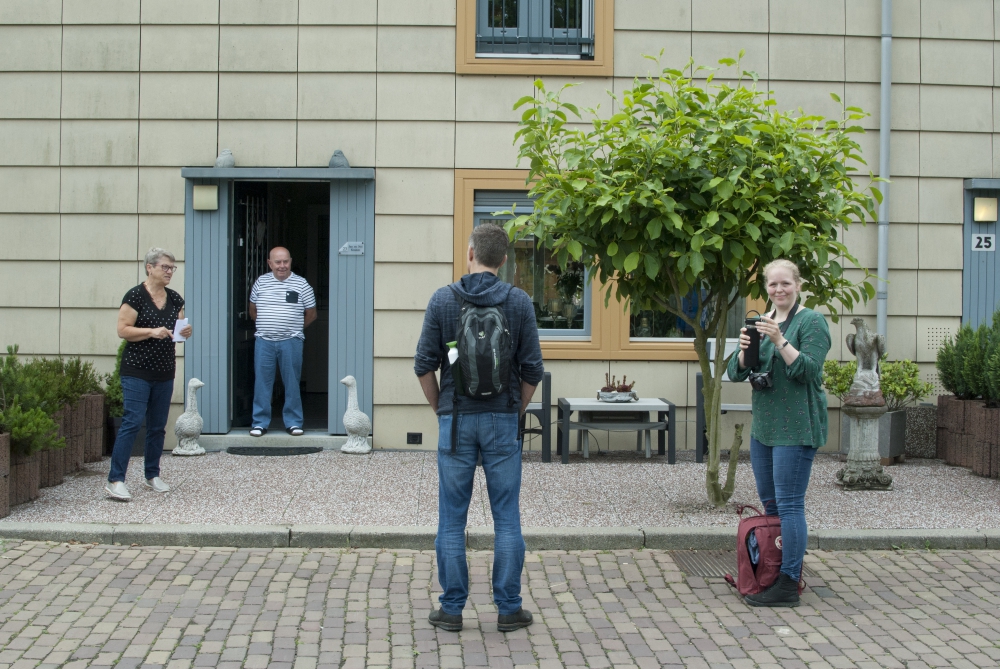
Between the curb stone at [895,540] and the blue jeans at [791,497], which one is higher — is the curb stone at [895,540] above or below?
below

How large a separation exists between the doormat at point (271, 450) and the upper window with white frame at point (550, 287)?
258 centimetres

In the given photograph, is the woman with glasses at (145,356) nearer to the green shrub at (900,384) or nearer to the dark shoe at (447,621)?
the dark shoe at (447,621)

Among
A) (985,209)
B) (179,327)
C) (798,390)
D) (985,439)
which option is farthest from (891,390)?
(179,327)

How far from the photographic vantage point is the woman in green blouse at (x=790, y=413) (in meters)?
5.26

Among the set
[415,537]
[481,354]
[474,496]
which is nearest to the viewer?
[481,354]

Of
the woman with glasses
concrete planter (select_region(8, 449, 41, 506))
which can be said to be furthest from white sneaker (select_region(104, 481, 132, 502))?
concrete planter (select_region(8, 449, 41, 506))

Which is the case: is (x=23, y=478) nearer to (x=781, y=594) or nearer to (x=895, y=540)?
(x=781, y=594)

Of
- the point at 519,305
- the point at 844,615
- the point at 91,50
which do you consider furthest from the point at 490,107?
the point at 844,615

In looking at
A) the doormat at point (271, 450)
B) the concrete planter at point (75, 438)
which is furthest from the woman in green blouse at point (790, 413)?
the concrete planter at point (75, 438)

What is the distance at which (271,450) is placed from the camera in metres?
9.72

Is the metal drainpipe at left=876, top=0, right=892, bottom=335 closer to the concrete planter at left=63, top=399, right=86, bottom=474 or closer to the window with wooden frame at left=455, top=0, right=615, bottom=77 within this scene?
the window with wooden frame at left=455, top=0, right=615, bottom=77

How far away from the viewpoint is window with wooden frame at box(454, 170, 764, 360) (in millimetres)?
9844

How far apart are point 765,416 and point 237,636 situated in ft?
9.72

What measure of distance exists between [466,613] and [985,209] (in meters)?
7.53
